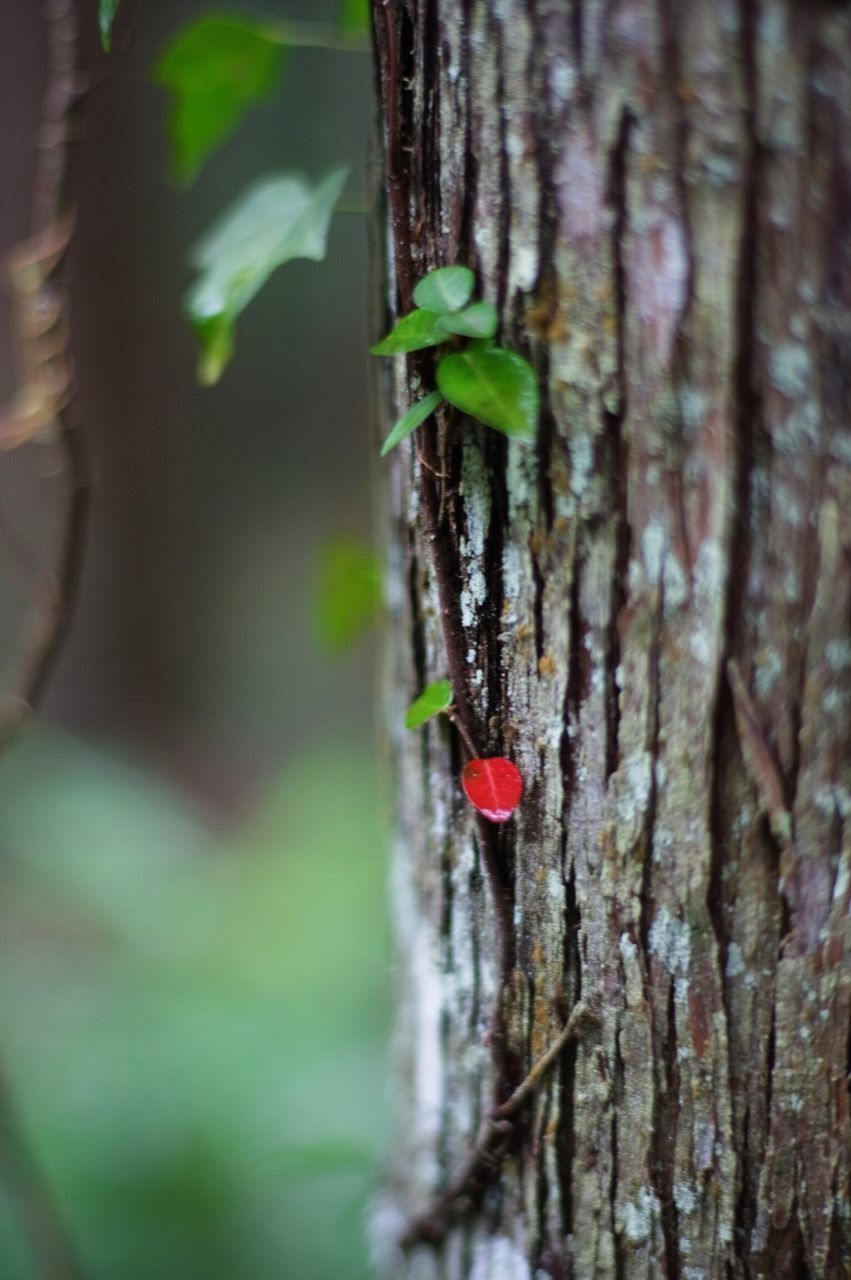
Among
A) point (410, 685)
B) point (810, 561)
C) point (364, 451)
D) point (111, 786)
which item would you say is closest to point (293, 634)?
point (364, 451)

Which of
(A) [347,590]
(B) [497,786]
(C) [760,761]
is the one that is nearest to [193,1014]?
(A) [347,590]

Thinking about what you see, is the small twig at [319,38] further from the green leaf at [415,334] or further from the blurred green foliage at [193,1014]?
the blurred green foliage at [193,1014]

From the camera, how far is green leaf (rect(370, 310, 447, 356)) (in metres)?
0.50

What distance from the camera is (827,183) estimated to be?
44 centimetres

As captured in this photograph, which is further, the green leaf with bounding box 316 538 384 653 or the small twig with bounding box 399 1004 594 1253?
the green leaf with bounding box 316 538 384 653

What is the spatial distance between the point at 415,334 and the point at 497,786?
0.27 m

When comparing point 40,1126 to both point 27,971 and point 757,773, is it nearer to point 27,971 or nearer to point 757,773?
point 27,971

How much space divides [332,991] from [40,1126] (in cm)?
69

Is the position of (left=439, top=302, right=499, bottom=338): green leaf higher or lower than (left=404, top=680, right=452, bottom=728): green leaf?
higher

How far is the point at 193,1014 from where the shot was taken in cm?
209

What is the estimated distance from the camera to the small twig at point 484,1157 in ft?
1.97

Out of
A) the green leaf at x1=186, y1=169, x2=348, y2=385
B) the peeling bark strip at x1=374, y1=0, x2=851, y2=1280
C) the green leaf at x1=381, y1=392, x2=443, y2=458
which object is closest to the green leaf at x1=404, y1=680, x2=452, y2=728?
the peeling bark strip at x1=374, y1=0, x2=851, y2=1280

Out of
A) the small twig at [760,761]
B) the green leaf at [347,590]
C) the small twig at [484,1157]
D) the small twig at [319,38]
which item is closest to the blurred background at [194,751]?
the green leaf at [347,590]

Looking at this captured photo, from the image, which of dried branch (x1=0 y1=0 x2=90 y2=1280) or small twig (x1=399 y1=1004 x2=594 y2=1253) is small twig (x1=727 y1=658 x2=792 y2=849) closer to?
small twig (x1=399 y1=1004 x2=594 y2=1253)
